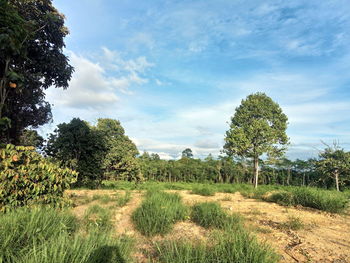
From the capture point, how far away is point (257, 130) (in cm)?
1599

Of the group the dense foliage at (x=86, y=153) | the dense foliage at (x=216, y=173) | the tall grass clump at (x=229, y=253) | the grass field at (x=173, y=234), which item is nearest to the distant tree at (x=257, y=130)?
the dense foliage at (x=86, y=153)

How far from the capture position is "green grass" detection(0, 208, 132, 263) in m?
1.71

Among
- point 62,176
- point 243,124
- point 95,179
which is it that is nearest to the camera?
point 62,176

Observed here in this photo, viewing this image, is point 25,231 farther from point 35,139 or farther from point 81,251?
point 35,139

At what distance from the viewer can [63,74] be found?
7.03 m

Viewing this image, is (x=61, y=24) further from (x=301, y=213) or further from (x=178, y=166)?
(x=178, y=166)

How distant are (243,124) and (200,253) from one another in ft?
51.8

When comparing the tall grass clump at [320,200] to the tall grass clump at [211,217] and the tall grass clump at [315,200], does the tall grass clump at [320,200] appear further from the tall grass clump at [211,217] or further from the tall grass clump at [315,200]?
the tall grass clump at [211,217]

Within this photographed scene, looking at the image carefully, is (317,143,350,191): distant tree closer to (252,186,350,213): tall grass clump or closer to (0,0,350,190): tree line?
(0,0,350,190): tree line

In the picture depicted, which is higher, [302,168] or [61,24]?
[61,24]

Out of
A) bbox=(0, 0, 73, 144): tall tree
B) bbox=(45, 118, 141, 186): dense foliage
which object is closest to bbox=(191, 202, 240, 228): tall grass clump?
bbox=(0, 0, 73, 144): tall tree

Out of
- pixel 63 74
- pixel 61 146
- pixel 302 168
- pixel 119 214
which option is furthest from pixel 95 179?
pixel 302 168

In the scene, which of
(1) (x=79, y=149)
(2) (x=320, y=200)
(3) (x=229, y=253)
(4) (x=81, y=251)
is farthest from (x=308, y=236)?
(1) (x=79, y=149)

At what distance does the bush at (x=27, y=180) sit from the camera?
3385 mm
